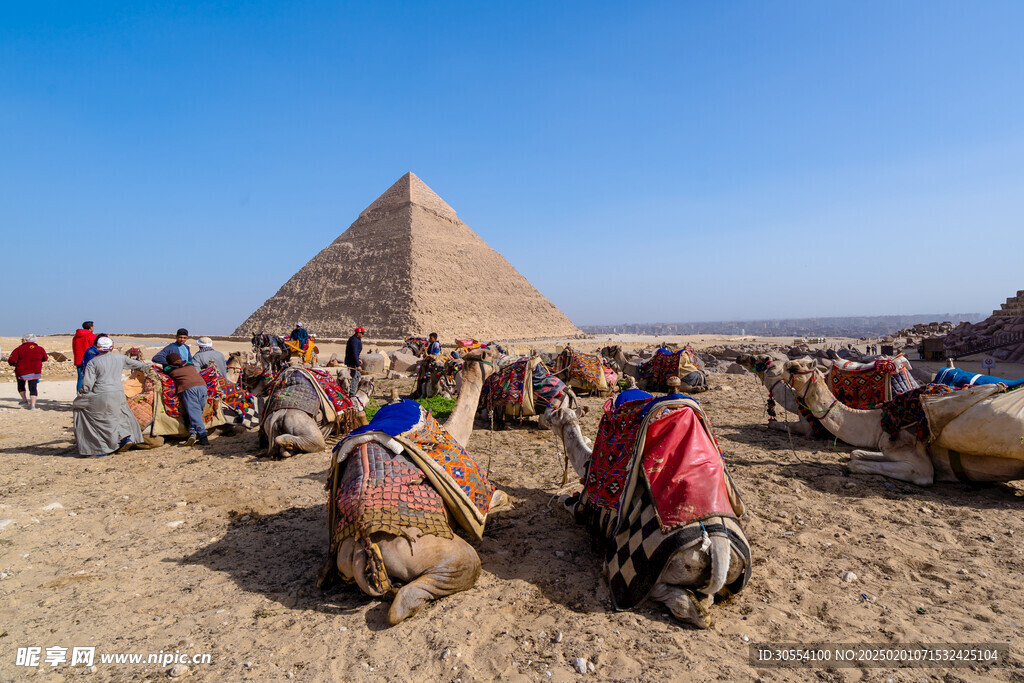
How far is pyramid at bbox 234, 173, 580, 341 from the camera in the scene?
7875cm

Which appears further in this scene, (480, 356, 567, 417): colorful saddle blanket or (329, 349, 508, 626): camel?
(480, 356, 567, 417): colorful saddle blanket

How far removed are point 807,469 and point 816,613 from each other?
9.13 ft

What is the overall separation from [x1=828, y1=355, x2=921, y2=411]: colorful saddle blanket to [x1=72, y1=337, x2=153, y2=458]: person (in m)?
8.74

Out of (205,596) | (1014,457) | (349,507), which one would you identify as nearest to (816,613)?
(349,507)

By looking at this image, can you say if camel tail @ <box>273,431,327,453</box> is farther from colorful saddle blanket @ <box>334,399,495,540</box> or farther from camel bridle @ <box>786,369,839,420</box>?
camel bridle @ <box>786,369,839,420</box>

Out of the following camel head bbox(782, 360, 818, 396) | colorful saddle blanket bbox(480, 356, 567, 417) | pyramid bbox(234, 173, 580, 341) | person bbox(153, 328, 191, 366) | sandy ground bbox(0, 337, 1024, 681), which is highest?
pyramid bbox(234, 173, 580, 341)

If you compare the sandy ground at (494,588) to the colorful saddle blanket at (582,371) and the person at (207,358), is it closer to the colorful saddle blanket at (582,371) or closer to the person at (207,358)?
the person at (207,358)

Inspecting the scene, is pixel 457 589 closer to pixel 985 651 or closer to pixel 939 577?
pixel 985 651

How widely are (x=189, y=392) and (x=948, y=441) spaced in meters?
8.14

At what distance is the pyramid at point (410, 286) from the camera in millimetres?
78750

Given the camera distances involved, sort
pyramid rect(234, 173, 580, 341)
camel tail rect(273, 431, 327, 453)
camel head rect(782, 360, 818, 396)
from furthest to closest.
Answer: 1. pyramid rect(234, 173, 580, 341)
2. camel tail rect(273, 431, 327, 453)
3. camel head rect(782, 360, 818, 396)

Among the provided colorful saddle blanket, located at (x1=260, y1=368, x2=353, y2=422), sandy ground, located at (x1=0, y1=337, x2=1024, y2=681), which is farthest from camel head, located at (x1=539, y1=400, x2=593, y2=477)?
colorful saddle blanket, located at (x1=260, y1=368, x2=353, y2=422)

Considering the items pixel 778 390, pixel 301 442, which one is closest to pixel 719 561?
pixel 778 390

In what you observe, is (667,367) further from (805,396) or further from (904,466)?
(904,466)
